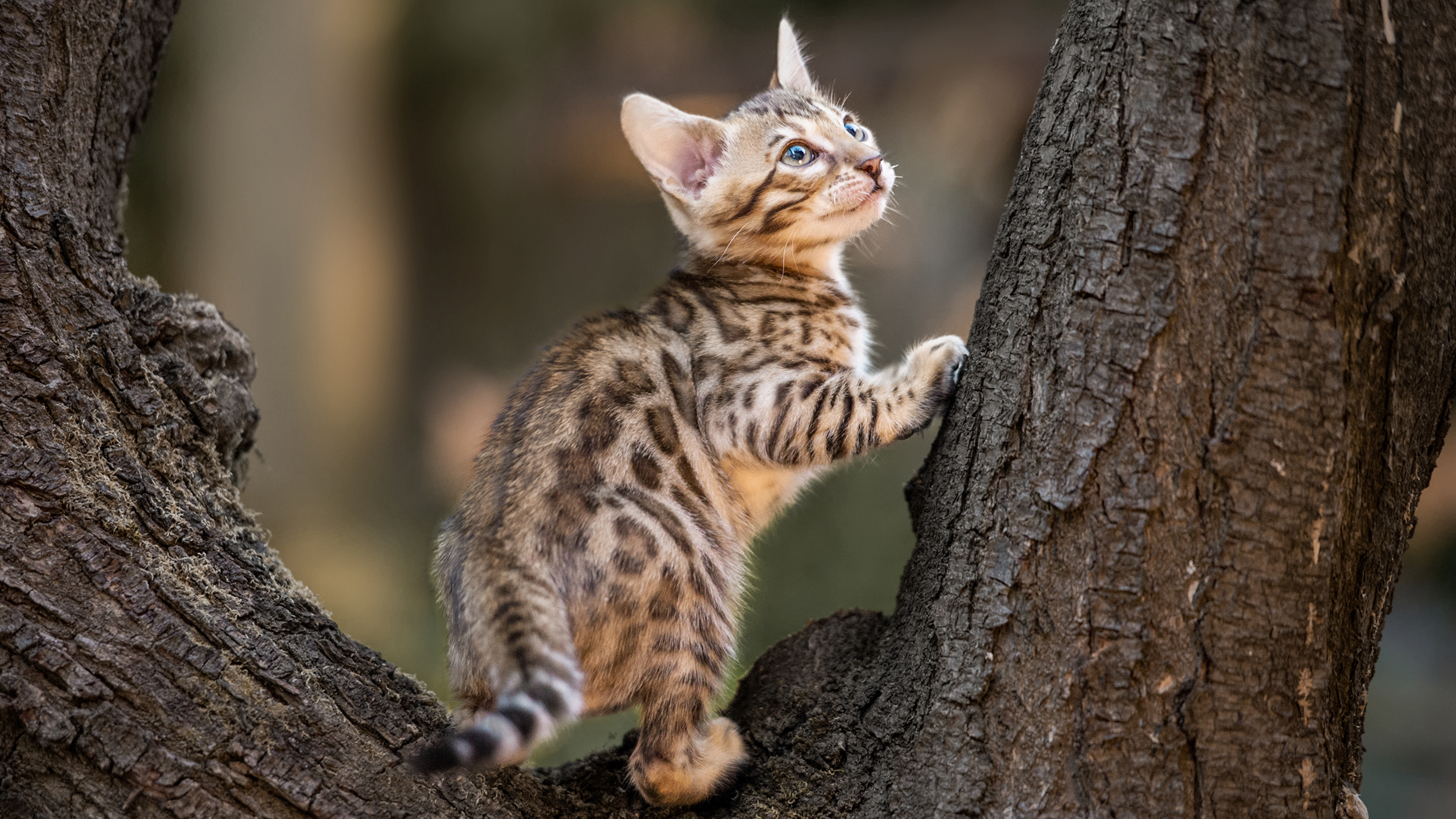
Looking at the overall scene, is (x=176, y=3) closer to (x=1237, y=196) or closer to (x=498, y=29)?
(x=1237, y=196)

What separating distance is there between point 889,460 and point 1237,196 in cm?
415

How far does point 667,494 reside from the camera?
2.20 m

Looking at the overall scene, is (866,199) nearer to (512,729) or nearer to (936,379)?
(936,379)

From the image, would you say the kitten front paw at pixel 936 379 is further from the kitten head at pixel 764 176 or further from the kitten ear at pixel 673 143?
the kitten ear at pixel 673 143

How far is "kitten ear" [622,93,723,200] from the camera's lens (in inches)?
106

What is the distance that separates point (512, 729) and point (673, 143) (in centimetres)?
173

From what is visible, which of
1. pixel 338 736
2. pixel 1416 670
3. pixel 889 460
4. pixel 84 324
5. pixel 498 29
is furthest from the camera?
pixel 498 29

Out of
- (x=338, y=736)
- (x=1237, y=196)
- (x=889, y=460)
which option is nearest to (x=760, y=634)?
(x=889, y=460)

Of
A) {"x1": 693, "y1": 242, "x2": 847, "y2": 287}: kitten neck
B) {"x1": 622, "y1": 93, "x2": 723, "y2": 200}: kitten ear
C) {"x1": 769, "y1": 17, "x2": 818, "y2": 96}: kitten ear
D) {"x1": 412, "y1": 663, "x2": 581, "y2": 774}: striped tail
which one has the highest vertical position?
{"x1": 769, "y1": 17, "x2": 818, "y2": 96}: kitten ear

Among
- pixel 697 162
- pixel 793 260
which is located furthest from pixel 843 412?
pixel 697 162

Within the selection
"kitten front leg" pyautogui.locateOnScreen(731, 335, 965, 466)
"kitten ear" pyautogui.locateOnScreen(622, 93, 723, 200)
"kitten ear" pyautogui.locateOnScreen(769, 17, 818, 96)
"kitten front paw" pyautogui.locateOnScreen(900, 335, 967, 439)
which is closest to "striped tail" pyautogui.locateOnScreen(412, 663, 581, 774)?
"kitten front leg" pyautogui.locateOnScreen(731, 335, 965, 466)

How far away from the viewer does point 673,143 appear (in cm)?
278

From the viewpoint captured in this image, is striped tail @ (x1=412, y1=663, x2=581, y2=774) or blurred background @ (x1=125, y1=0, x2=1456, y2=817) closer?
striped tail @ (x1=412, y1=663, x2=581, y2=774)

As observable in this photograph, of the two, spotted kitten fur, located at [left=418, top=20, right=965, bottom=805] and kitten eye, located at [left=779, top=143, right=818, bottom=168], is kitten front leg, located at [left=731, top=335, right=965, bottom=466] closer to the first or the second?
spotted kitten fur, located at [left=418, top=20, right=965, bottom=805]
